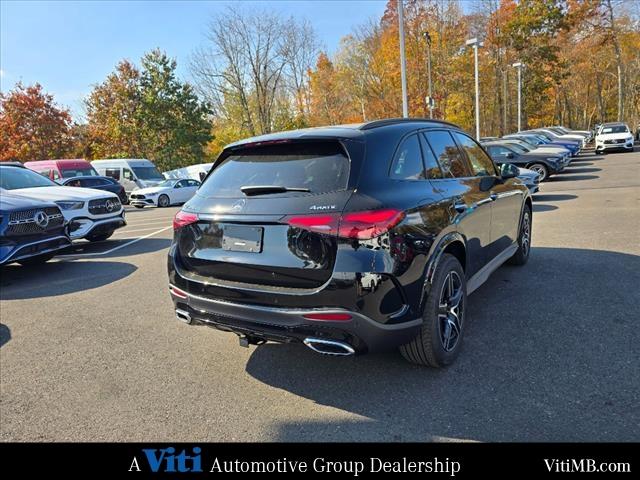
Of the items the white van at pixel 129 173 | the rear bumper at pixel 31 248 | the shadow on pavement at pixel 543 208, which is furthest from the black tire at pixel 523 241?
the white van at pixel 129 173

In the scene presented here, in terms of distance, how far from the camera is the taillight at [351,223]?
2.55 meters

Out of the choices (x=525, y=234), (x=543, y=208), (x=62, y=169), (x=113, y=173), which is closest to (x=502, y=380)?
(x=525, y=234)

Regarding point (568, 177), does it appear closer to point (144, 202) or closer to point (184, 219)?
point (184, 219)

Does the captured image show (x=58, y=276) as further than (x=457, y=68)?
No

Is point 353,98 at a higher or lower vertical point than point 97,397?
higher

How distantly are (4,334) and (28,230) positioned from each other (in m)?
2.39

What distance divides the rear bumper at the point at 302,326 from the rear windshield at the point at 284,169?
2.50 ft

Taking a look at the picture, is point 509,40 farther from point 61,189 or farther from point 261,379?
point 261,379

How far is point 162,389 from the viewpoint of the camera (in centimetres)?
319

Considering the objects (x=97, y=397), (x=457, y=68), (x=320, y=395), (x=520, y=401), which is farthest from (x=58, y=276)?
(x=457, y=68)

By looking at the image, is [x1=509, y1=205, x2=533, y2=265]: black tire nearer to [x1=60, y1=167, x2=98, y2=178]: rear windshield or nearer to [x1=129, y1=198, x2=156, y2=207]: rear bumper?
[x1=129, y1=198, x2=156, y2=207]: rear bumper

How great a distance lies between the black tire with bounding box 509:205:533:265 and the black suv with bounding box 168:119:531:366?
223 cm
